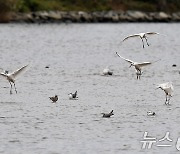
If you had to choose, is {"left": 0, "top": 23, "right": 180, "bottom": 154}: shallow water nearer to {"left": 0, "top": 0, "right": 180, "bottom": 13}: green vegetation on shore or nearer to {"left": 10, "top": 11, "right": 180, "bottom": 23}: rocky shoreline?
{"left": 10, "top": 11, "right": 180, "bottom": 23}: rocky shoreline

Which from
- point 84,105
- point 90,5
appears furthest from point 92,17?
point 84,105

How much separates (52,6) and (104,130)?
8022cm

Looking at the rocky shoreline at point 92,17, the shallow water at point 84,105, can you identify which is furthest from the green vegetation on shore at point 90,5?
the shallow water at point 84,105

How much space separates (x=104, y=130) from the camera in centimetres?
2328

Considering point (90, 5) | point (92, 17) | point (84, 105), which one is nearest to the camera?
point (84, 105)

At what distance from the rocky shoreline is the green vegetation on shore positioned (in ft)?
4.91

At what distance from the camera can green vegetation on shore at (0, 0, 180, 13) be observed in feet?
320

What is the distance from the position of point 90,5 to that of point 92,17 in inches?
275

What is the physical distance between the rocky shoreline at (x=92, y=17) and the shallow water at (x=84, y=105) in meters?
37.9

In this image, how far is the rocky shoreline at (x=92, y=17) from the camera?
3802 inches

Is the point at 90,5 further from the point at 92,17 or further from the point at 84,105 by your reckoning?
the point at 84,105

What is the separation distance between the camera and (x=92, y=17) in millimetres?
103500

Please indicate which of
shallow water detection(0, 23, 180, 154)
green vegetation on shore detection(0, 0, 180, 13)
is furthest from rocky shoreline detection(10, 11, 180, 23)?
shallow water detection(0, 23, 180, 154)

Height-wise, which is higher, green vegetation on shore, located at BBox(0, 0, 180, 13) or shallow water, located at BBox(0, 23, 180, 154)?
green vegetation on shore, located at BBox(0, 0, 180, 13)
